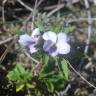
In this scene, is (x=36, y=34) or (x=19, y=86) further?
(x=19, y=86)

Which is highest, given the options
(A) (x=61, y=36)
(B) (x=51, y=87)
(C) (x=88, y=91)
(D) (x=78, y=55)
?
(A) (x=61, y=36)

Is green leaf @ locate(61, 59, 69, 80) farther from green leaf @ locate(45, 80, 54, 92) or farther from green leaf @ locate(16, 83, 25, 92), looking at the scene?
green leaf @ locate(16, 83, 25, 92)

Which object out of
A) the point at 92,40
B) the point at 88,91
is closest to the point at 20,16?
the point at 92,40

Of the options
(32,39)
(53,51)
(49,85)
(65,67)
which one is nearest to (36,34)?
(32,39)

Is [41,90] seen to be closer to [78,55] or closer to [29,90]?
[29,90]

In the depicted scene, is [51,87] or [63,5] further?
[63,5]

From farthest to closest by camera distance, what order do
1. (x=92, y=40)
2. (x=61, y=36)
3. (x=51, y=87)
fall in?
(x=92, y=40)
(x=51, y=87)
(x=61, y=36)

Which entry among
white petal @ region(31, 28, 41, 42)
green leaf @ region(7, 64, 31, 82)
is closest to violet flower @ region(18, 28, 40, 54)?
white petal @ region(31, 28, 41, 42)

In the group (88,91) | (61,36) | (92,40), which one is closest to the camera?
(61,36)

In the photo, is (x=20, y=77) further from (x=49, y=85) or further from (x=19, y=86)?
(x=49, y=85)
